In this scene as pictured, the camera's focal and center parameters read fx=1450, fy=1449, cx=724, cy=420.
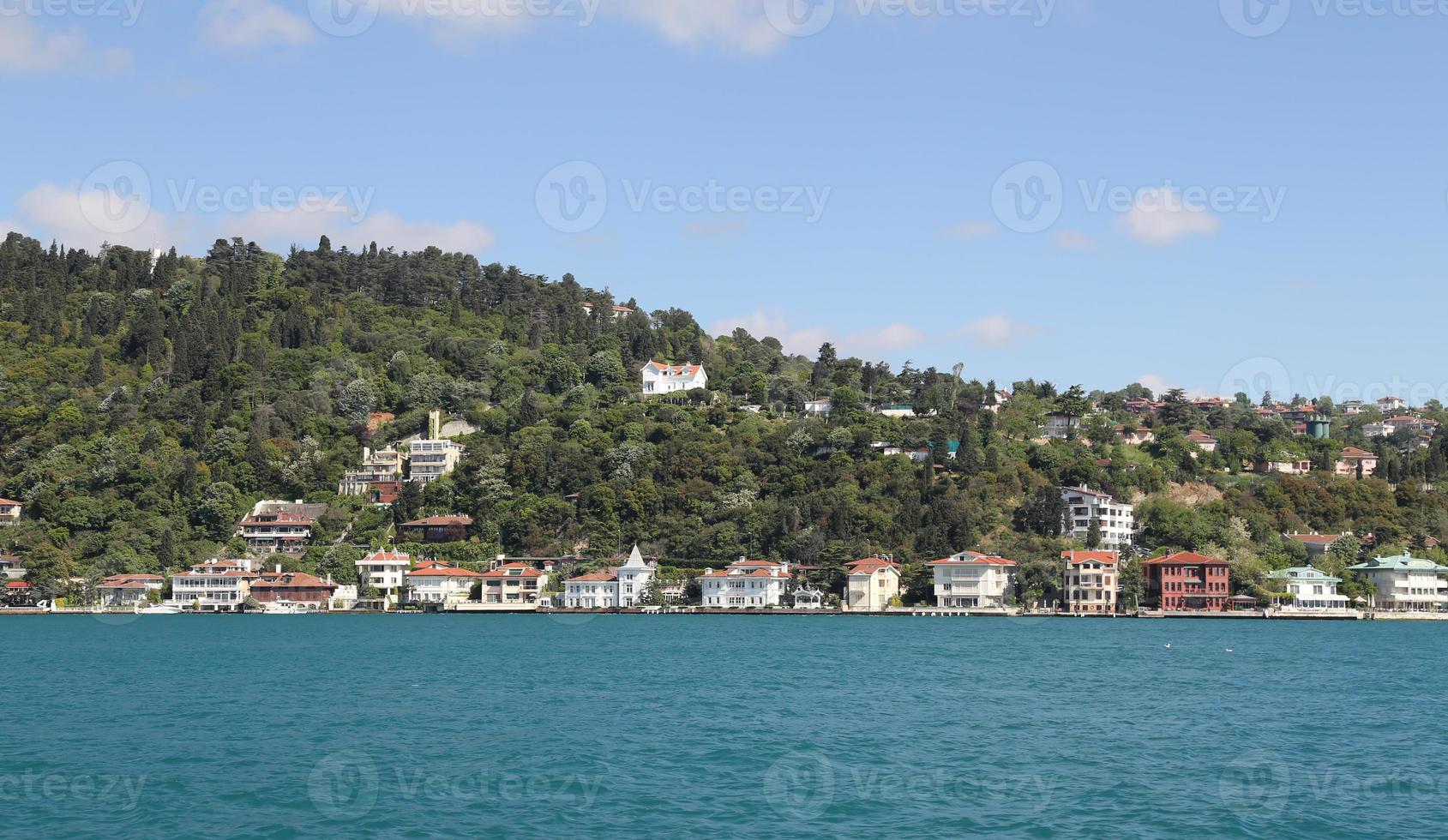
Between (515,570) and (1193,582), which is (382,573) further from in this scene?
(1193,582)

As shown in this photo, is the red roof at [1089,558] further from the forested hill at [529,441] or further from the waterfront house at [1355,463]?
the waterfront house at [1355,463]

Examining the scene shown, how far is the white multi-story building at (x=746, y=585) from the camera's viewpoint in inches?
3278

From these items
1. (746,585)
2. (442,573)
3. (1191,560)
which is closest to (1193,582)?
(1191,560)

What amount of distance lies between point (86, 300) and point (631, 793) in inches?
4735

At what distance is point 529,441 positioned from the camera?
334 feet

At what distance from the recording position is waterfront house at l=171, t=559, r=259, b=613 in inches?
3361

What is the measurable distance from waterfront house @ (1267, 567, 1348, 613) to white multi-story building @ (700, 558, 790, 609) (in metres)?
27.8

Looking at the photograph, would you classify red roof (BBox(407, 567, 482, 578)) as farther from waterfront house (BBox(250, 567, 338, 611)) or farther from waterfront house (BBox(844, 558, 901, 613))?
waterfront house (BBox(844, 558, 901, 613))

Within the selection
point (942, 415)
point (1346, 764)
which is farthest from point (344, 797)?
point (942, 415)

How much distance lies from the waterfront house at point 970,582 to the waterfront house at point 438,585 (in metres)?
27.4

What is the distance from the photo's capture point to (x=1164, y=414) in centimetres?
11638

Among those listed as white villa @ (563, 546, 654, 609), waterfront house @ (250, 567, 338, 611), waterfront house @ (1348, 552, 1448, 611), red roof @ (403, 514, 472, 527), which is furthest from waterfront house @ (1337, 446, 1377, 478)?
waterfront house @ (250, 567, 338, 611)

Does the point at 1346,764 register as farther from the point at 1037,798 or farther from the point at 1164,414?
the point at 1164,414

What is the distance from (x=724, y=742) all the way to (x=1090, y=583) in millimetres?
56034
